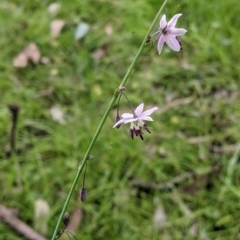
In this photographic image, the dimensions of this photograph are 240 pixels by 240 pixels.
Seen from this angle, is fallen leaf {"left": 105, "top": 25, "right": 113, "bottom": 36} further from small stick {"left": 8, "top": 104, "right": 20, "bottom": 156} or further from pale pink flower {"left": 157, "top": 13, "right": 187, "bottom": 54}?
pale pink flower {"left": 157, "top": 13, "right": 187, "bottom": 54}

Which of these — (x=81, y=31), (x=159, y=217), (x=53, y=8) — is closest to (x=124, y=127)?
(x=159, y=217)

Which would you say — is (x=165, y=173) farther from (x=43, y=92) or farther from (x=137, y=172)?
(x=43, y=92)

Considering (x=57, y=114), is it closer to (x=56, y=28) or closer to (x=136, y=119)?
(x=56, y=28)

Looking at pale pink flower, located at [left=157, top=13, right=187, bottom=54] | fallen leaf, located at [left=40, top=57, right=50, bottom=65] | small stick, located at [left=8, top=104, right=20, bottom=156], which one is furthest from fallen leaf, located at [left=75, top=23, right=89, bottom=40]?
pale pink flower, located at [left=157, top=13, right=187, bottom=54]

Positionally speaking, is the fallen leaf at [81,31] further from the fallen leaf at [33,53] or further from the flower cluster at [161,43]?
the flower cluster at [161,43]

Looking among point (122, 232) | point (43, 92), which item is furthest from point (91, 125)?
point (122, 232)

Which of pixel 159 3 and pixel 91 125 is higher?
pixel 159 3

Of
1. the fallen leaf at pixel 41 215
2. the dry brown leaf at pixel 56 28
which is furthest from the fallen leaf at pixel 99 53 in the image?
the fallen leaf at pixel 41 215
